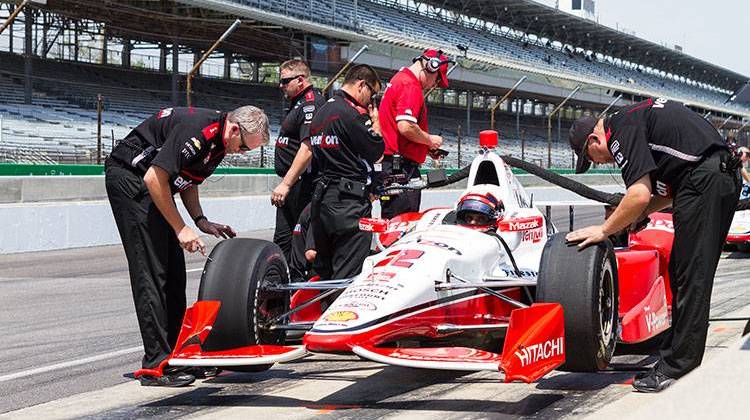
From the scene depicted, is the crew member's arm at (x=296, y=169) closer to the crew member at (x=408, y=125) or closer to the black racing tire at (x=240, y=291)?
the crew member at (x=408, y=125)

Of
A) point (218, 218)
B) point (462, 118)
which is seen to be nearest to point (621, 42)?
point (462, 118)

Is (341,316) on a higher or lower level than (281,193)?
lower

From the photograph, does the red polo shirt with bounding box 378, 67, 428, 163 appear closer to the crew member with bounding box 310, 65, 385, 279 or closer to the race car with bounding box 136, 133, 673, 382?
the crew member with bounding box 310, 65, 385, 279

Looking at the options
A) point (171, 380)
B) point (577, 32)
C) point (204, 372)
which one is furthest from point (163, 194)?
point (577, 32)

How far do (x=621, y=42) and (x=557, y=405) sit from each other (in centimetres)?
7674

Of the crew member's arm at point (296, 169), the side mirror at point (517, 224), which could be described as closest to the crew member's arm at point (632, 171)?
the side mirror at point (517, 224)

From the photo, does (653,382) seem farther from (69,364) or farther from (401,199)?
(69,364)

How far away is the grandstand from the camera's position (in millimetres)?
29500

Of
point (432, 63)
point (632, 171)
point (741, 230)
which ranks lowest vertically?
point (741, 230)

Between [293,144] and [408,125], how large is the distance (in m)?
1.04

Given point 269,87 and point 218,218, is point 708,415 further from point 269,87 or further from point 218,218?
point 269,87

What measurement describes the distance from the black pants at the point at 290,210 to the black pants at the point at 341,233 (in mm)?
770

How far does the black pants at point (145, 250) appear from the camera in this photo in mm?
5492

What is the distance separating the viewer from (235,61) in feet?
138
